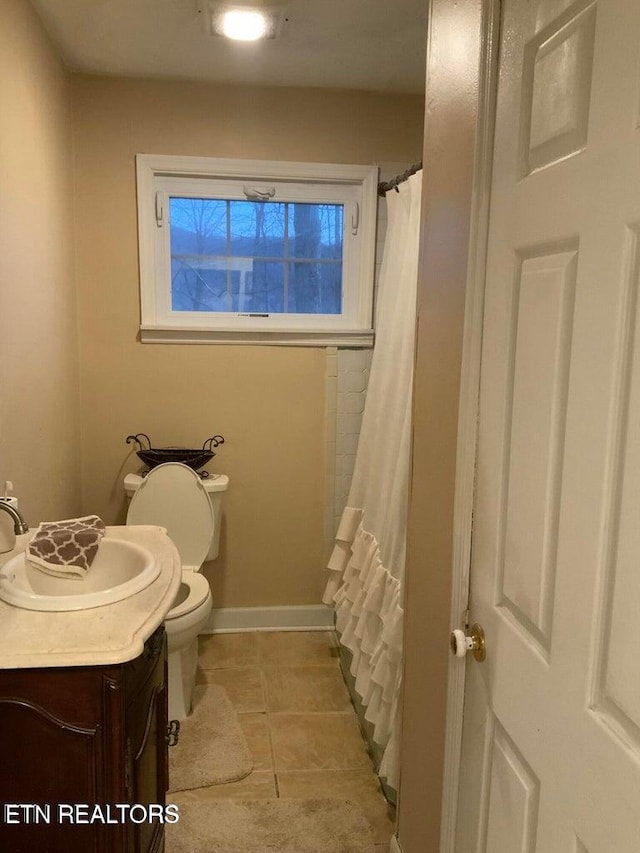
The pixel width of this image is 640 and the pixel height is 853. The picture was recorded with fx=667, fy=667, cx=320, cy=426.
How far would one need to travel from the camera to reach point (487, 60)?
1152mm

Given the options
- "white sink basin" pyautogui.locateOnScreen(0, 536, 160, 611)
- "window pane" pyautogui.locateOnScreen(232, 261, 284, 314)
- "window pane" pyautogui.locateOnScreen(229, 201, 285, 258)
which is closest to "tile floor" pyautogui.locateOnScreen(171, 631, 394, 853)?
"white sink basin" pyautogui.locateOnScreen(0, 536, 160, 611)

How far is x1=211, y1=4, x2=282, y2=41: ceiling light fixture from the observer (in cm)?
213

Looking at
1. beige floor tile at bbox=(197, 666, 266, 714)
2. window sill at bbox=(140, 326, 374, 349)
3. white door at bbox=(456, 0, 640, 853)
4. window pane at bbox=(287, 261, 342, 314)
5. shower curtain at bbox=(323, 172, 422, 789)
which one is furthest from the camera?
window pane at bbox=(287, 261, 342, 314)

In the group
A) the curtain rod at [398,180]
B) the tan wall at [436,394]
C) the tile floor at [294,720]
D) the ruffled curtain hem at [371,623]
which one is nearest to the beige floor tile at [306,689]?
the tile floor at [294,720]

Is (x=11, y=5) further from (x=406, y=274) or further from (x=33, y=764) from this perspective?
(x=33, y=764)

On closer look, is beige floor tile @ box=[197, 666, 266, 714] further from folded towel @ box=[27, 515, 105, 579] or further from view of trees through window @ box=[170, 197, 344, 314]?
view of trees through window @ box=[170, 197, 344, 314]

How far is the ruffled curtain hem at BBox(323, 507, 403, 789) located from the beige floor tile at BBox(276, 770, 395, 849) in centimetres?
11

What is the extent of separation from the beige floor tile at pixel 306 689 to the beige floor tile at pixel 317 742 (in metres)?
0.06

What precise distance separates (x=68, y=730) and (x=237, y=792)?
1066 mm

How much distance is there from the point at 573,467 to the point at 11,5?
2.07 metres

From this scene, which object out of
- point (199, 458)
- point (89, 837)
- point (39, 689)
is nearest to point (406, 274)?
point (199, 458)

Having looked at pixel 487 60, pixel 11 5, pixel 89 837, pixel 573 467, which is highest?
pixel 11 5

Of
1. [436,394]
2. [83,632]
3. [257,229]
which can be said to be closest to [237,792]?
[83,632]

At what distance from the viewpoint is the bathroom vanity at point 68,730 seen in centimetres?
121
